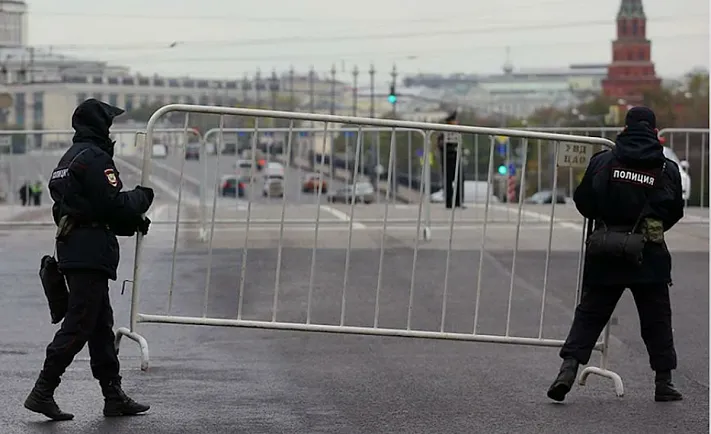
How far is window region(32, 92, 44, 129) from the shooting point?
128 metres

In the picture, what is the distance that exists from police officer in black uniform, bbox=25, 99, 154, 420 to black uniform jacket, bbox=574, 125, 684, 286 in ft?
8.11

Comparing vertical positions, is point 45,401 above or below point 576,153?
below

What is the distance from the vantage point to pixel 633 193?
7.51m

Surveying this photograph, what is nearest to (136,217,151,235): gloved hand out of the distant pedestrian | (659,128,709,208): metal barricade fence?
(659,128,709,208): metal barricade fence

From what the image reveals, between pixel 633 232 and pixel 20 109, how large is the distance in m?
132

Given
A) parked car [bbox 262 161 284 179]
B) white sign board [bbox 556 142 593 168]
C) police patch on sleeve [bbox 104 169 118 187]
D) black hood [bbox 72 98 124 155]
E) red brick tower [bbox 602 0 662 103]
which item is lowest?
parked car [bbox 262 161 284 179]

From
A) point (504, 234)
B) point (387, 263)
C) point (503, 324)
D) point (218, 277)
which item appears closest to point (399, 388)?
point (503, 324)

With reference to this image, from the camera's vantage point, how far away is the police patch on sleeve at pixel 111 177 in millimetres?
6676

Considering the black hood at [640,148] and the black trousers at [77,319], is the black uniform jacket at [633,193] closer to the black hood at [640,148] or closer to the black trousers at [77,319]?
the black hood at [640,148]

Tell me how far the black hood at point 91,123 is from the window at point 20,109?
12162 centimetres

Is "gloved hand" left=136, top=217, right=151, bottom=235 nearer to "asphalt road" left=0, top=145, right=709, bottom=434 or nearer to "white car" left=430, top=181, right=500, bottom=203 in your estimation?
"asphalt road" left=0, top=145, right=709, bottom=434

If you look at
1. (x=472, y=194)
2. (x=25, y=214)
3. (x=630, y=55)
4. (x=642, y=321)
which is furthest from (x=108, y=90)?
(x=642, y=321)

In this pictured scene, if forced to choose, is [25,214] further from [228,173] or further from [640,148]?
[640,148]

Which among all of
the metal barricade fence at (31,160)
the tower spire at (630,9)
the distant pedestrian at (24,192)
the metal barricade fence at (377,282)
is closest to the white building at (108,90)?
the tower spire at (630,9)
